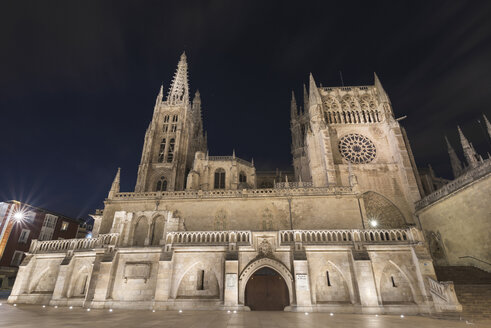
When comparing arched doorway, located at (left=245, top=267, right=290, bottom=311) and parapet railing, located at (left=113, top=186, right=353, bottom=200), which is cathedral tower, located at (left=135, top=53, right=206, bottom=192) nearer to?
parapet railing, located at (left=113, top=186, right=353, bottom=200)

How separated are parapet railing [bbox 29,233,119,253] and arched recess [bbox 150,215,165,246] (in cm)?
393

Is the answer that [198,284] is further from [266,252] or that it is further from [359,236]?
[359,236]

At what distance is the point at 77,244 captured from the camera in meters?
18.7

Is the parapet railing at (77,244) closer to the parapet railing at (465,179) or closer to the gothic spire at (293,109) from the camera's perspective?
Result: the parapet railing at (465,179)

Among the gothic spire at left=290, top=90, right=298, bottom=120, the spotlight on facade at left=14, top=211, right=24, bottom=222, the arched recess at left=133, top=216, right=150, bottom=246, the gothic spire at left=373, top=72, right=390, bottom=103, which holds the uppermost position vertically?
the gothic spire at left=290, top=90, right=298, bottom=120

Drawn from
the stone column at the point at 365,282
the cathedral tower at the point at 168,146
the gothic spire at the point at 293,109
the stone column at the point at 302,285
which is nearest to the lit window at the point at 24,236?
the cathedral tower at the point at 168,146

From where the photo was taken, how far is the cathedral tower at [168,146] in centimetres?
4078

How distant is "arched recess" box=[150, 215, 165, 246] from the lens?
2109cm

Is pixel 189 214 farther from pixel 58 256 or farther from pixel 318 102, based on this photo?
pixel 318 102

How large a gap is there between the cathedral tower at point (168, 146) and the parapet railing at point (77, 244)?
1897 cm

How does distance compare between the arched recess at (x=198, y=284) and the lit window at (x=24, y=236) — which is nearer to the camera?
the arched recess at (x=198, y=284)

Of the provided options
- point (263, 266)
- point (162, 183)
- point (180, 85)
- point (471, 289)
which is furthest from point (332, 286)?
point (180, 85)

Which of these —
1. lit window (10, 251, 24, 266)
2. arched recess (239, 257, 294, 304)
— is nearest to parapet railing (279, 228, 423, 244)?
arched recess (239, 257, 294, 304)

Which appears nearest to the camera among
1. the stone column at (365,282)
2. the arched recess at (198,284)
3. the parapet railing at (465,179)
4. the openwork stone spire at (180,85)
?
the stone column at (365,282)
